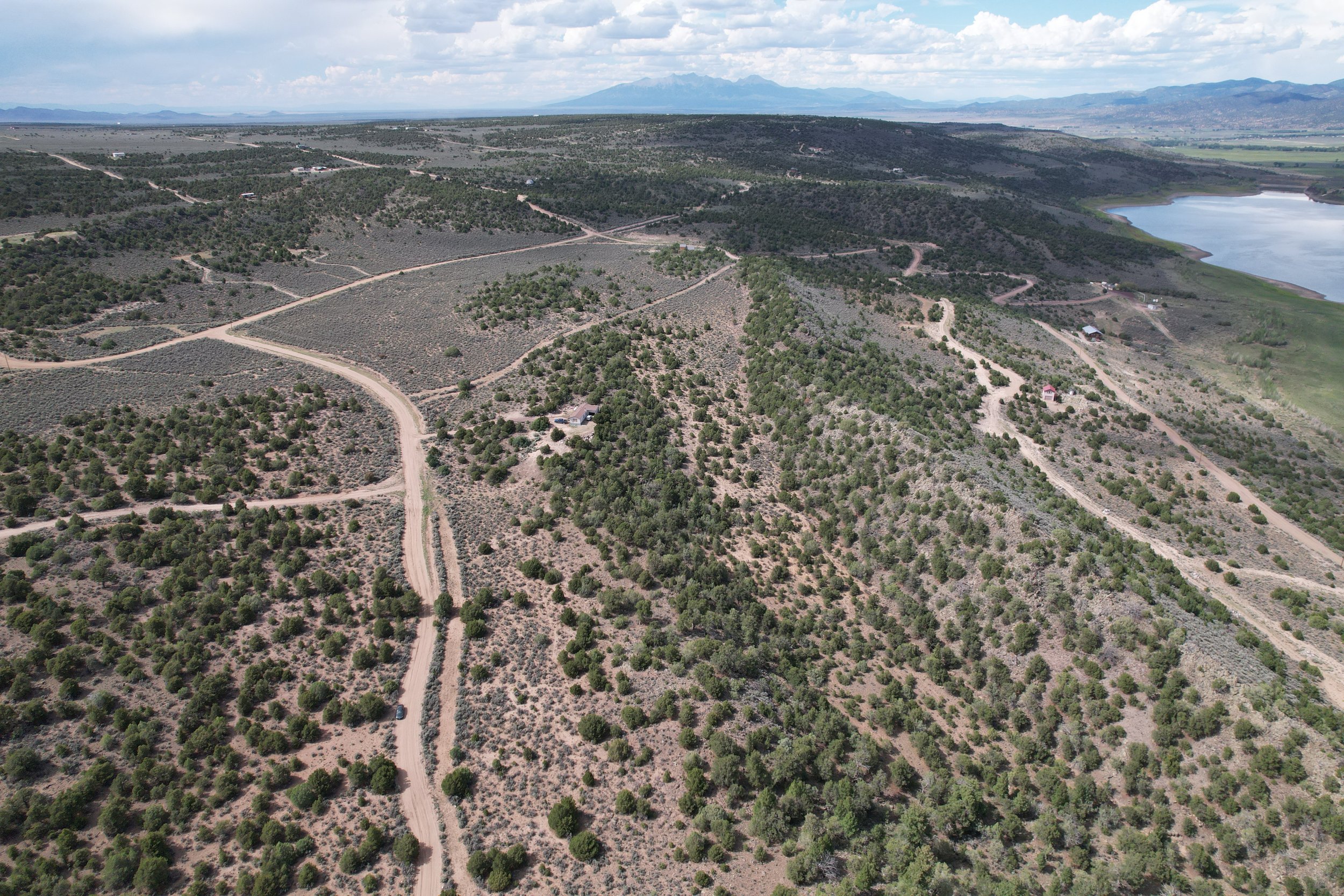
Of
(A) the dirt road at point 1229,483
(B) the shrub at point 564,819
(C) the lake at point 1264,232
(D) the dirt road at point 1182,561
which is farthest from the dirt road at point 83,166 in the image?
(C) the lake at point 1264,232

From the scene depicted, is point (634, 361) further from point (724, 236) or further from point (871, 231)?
point (871, 231)

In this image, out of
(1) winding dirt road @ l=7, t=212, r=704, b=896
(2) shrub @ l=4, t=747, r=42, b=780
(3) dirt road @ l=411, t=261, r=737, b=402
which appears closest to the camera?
(2) shrub @ l=4, t=747, r=42, b=780

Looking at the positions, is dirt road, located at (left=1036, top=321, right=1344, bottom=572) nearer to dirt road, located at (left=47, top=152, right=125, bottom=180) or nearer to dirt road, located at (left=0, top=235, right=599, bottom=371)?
dirt road, located at (left=0, top=235, right=599, bottom=371)

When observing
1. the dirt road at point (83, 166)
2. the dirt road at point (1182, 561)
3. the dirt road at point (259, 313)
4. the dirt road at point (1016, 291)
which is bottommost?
the dirt road at point (1182, 561)

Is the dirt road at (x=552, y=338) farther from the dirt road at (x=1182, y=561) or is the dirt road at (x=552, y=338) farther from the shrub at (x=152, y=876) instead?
the shrub at (x=152, y=876)

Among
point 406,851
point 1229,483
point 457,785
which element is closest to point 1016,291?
point 1229,483

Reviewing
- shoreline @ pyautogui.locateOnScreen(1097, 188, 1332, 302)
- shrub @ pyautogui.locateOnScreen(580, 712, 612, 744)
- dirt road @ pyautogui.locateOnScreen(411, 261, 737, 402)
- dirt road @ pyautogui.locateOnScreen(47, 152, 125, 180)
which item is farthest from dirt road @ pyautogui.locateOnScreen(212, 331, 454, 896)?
shoreline @ pyautogui.locateOnScreen(1097, 188, 1332, 302)

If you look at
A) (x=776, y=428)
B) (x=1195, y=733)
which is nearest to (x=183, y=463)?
(x=776, y=428)
